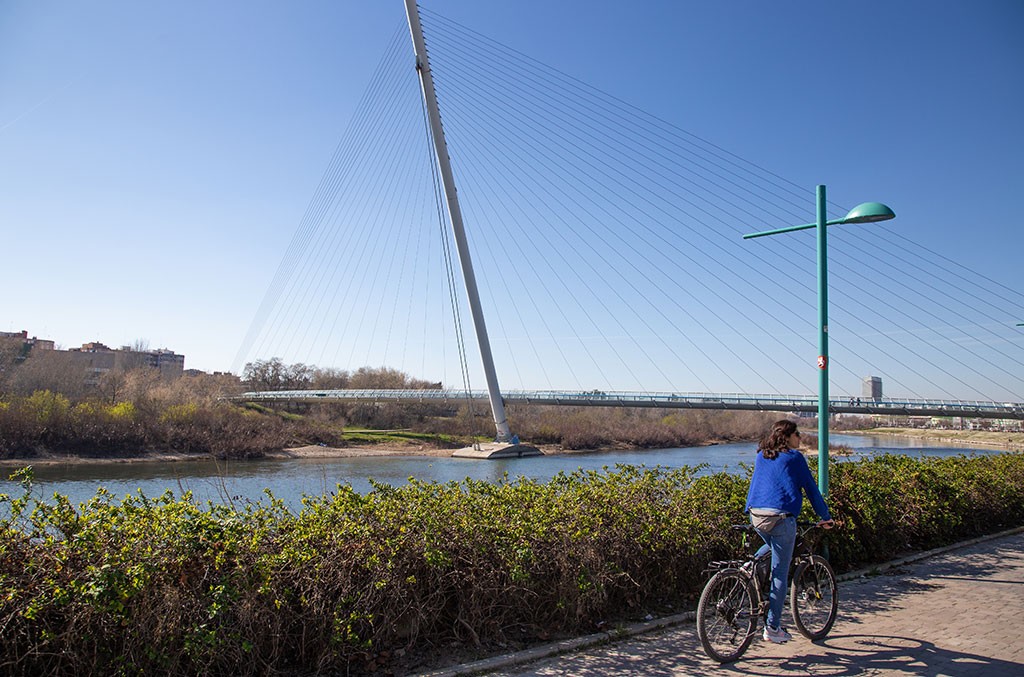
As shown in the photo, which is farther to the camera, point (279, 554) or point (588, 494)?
point (588, 494)

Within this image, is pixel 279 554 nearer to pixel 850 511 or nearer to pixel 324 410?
pixel 850 511

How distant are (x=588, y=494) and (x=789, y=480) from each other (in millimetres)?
1646

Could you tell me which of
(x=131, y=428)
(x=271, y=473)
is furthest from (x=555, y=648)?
(x=131, y=428)

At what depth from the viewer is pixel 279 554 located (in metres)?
3.71

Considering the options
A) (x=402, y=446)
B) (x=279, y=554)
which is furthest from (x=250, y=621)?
(x=402, y=446)

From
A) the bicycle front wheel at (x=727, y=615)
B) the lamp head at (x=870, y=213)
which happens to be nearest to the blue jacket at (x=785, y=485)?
the bicycle front wheel at (x=727, y=615)

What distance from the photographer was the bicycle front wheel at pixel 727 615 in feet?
12.7

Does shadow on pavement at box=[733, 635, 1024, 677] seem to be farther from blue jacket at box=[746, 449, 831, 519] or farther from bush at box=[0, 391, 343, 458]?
bush at box=[0, 391, 343, 458]

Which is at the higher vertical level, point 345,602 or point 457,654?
point 345,602

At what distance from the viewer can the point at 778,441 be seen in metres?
4.21

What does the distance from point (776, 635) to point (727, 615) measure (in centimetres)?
46

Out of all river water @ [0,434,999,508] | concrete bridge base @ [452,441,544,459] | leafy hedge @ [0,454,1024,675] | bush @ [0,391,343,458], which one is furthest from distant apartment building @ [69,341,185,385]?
leafy hedge @ [0,454,1024,675]

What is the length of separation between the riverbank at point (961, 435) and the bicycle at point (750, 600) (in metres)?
50.3

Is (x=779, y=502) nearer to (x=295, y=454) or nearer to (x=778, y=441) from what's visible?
(x=778, y=441)
